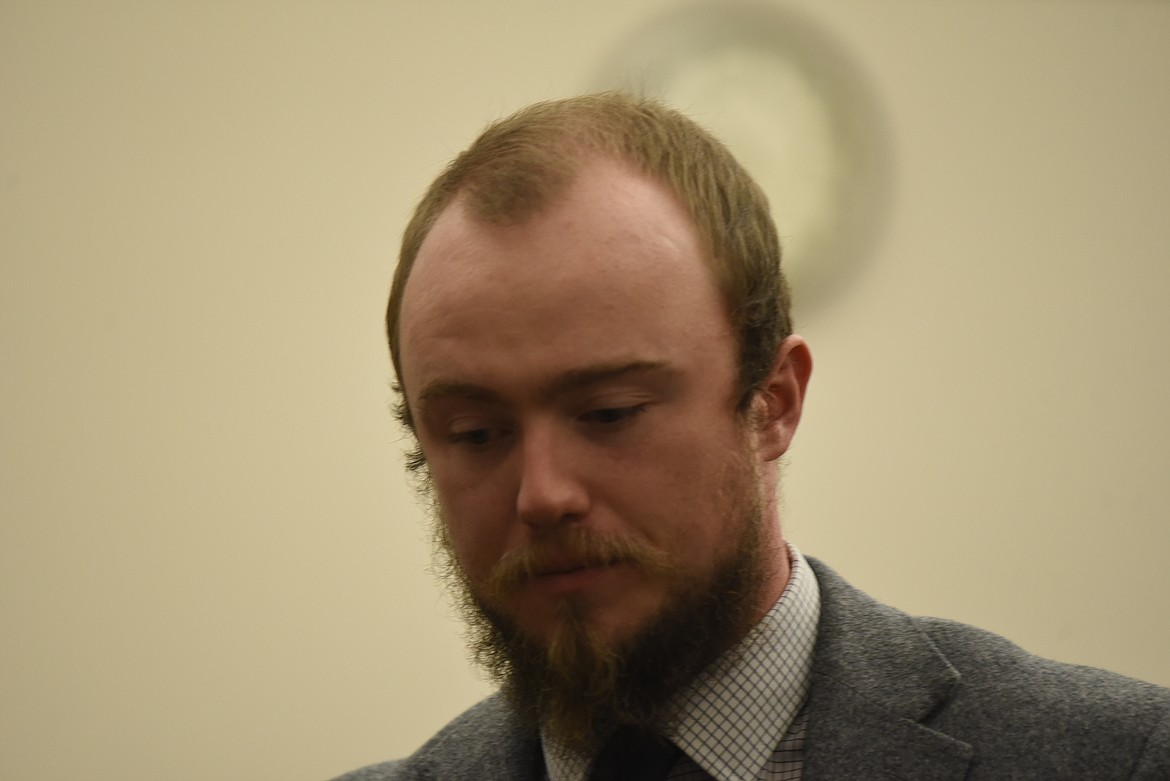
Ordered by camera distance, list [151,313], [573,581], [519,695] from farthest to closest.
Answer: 1. [151,313]
2. [519,695]
3. [573,581]

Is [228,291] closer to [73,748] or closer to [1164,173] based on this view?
[73,748]

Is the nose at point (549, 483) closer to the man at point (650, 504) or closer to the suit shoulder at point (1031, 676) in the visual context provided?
the man at point (650, 504)

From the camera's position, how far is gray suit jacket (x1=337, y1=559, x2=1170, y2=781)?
103 cm

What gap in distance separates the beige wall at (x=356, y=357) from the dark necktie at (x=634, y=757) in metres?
1.25

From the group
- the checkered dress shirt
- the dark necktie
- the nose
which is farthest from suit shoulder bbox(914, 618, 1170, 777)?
the nose

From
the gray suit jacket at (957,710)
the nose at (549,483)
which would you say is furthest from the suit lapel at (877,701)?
the nose at (549,483)

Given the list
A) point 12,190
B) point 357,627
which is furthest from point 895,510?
point 12,190

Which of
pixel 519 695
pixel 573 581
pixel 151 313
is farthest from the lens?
pixel 151 313

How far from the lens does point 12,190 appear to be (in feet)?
7.80

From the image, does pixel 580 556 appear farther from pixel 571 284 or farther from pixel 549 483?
pixel 571 284

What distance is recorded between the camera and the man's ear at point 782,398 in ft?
3.89

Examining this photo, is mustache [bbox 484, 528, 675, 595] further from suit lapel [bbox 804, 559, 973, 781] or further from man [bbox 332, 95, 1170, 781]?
suit lapel [bbox 804, 559, 973, 781]

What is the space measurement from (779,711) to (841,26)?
6.12ft

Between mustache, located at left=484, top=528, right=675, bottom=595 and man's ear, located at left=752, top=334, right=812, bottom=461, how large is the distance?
6.9 inches
